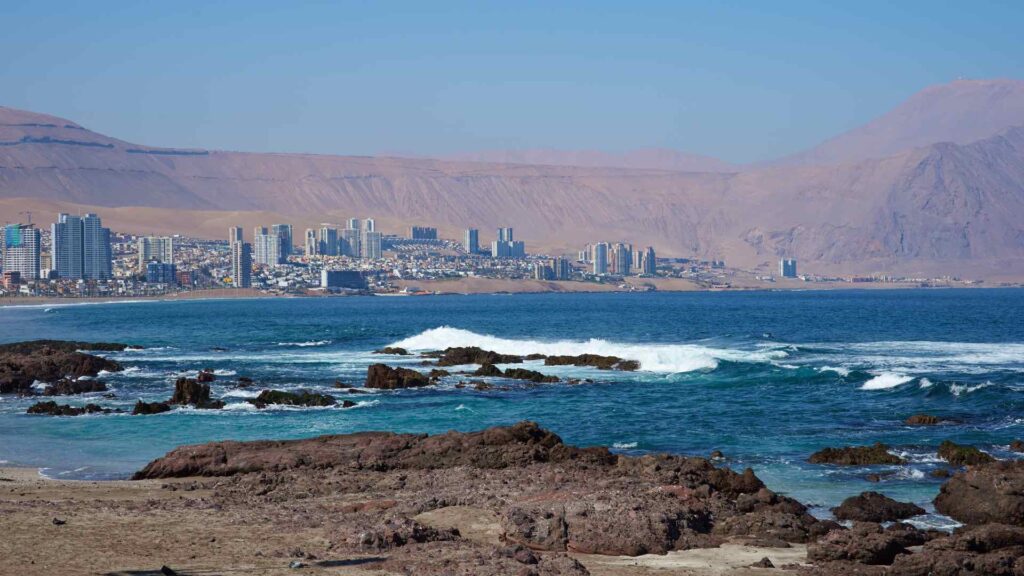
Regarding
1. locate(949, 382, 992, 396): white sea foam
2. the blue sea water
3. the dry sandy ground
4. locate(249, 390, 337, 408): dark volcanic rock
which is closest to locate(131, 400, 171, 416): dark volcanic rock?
the blue sea water

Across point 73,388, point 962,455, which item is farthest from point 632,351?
point 962,455

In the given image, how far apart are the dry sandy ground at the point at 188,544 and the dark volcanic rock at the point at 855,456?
7903 mm

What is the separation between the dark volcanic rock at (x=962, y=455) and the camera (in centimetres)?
2219

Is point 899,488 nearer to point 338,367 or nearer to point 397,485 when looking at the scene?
point 397,485

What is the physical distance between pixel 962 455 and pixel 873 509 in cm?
639

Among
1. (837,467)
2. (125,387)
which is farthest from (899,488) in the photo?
(125,387)

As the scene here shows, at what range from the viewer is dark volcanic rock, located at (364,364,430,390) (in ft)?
129

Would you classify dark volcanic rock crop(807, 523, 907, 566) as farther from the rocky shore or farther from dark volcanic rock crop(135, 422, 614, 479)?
dark volcanic rock crop(135, 422, 614, 479)

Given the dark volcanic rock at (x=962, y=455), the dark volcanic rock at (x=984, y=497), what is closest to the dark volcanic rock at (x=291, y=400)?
the dark volcanic rock at (x=962, y=455)

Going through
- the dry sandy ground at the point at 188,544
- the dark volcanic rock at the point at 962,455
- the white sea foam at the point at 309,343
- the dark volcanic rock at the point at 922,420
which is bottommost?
the white sea foam at the point at 309,343

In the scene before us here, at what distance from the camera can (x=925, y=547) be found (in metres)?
13.8

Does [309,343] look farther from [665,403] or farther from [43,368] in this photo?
[665,403]

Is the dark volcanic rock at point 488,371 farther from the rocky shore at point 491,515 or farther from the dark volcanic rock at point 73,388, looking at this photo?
the rocky shore at point 491,515

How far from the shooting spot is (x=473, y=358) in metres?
50.8
